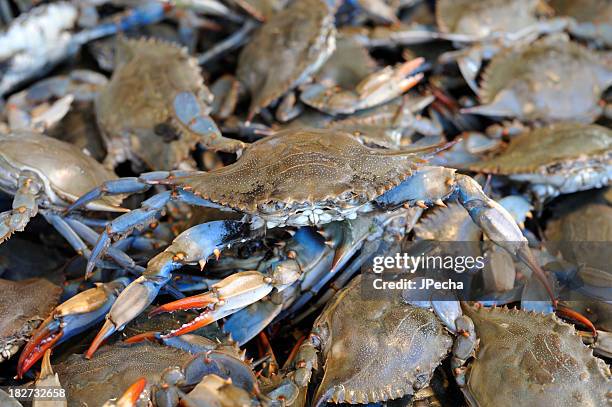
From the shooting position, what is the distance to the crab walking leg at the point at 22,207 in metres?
2.57

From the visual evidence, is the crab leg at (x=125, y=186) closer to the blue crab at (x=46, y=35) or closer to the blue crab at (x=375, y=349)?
the blue crab at (x=375, y=349)

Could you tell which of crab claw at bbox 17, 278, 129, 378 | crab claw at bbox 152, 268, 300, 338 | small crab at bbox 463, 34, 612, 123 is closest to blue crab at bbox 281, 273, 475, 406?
crab claw at bbox 152, 268, 300, 338

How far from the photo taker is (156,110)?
130 inches

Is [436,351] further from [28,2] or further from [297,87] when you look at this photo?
[28,2]

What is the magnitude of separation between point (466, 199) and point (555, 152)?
0.87 metres

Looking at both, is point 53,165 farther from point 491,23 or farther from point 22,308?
point 491,23

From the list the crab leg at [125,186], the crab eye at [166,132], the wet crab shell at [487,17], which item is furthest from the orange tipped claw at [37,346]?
the wet crab shell at [487,17]

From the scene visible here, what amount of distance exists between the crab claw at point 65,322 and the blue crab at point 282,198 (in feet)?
0.52

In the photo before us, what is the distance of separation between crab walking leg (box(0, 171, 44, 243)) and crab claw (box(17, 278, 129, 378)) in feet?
1.57

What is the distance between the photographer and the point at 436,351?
231cm

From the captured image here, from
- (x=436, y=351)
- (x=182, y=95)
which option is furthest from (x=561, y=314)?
(x=182, y=95)

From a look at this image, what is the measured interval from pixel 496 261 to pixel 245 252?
3.60ft

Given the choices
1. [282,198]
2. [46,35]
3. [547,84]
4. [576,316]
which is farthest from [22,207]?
[547,84]

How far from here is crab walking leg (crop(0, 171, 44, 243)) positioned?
2570 mm
